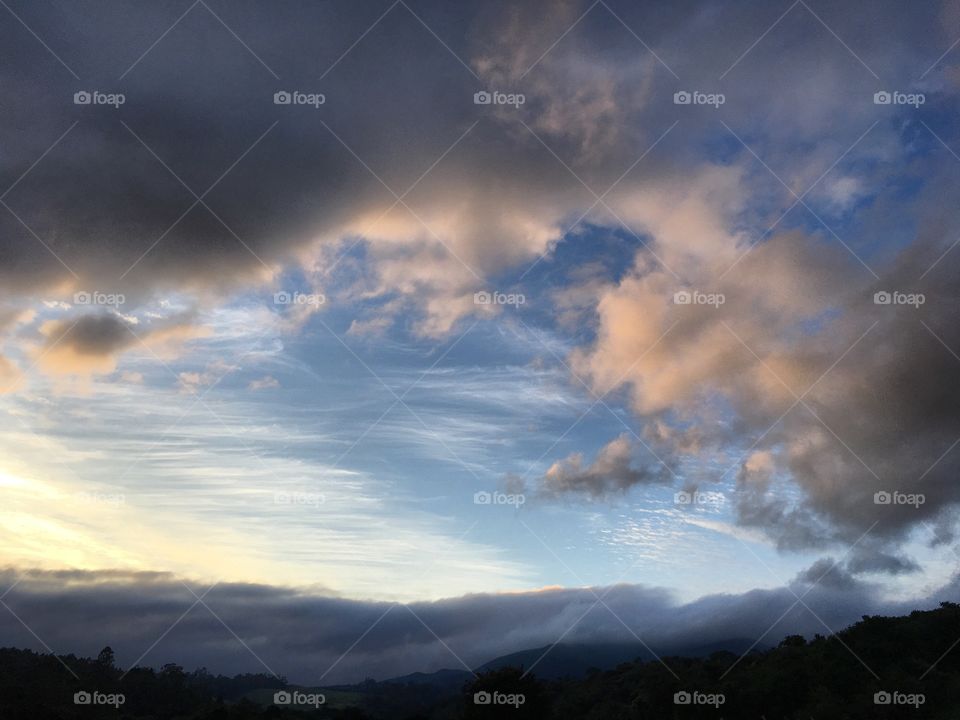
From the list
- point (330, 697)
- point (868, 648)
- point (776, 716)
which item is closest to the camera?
point (776, 716)

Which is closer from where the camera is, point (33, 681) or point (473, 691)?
point (473, 691)

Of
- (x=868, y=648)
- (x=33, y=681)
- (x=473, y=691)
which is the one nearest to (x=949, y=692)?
(x=868, y=648)

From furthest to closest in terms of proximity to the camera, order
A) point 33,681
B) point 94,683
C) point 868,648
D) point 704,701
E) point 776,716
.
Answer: point 94,683 < point 33,681 < point 868,648 < point 704,701 < point 776,716

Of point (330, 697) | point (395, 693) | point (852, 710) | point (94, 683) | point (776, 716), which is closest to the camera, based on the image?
point (852, 710)

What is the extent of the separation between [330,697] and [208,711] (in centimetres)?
4329

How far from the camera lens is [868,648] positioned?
69.9 metres

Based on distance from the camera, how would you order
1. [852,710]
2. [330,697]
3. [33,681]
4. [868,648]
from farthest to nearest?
[330,697]
[33,681]
[868,648]
[852,710]

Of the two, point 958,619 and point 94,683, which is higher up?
point 958,619

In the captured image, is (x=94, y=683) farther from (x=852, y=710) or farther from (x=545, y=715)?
(x=852, y=710)

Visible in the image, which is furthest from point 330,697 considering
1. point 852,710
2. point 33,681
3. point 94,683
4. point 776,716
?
point 852,710

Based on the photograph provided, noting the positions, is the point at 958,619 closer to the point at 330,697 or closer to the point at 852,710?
the point at 852,710

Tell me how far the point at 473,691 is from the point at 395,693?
104 meters

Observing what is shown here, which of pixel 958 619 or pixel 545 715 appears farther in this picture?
pixel 958 619

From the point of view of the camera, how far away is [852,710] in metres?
51.2
